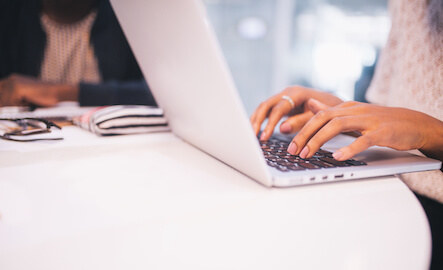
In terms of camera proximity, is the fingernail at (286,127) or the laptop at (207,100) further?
the fingernail at (286,127)

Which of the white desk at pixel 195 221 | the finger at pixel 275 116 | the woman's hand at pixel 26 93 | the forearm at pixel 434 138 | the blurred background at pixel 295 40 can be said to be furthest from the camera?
the blurred background at pixel 295 40

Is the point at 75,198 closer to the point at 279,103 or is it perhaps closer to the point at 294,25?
the point at 279,103

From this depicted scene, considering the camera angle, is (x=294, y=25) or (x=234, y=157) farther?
(x=294, y=25)

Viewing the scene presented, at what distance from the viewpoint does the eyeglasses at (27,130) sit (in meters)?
0.64

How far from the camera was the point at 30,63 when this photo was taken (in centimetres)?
172

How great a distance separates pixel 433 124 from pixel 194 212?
1.46 ft

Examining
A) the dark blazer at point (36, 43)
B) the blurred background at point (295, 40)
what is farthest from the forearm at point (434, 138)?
the blurred background at point (295, 40)

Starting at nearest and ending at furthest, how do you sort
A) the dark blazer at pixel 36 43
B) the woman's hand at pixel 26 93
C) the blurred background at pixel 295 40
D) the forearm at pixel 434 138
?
the forearm at pixel 434 138 → the woman's hand at pixel 26 93 → the dark blazer at pixel 36 43 → the blurred background at pixel 295 40

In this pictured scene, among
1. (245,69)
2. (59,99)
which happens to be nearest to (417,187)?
(59,99)

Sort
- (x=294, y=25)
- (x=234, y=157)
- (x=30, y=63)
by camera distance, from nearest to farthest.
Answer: (x=234, y=157)
(x=30, y=63)
(x=294, y=25)

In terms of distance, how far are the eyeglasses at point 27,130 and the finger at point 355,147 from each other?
554mm

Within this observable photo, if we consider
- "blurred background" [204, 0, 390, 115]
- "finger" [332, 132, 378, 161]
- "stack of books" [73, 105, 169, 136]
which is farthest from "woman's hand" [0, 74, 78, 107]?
"blurred background" [204, 0, 390, 115]

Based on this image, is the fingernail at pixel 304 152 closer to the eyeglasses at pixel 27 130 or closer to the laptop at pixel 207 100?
the laptop at pixel 207 100

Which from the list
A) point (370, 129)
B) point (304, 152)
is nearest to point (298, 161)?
point (304, 152)
